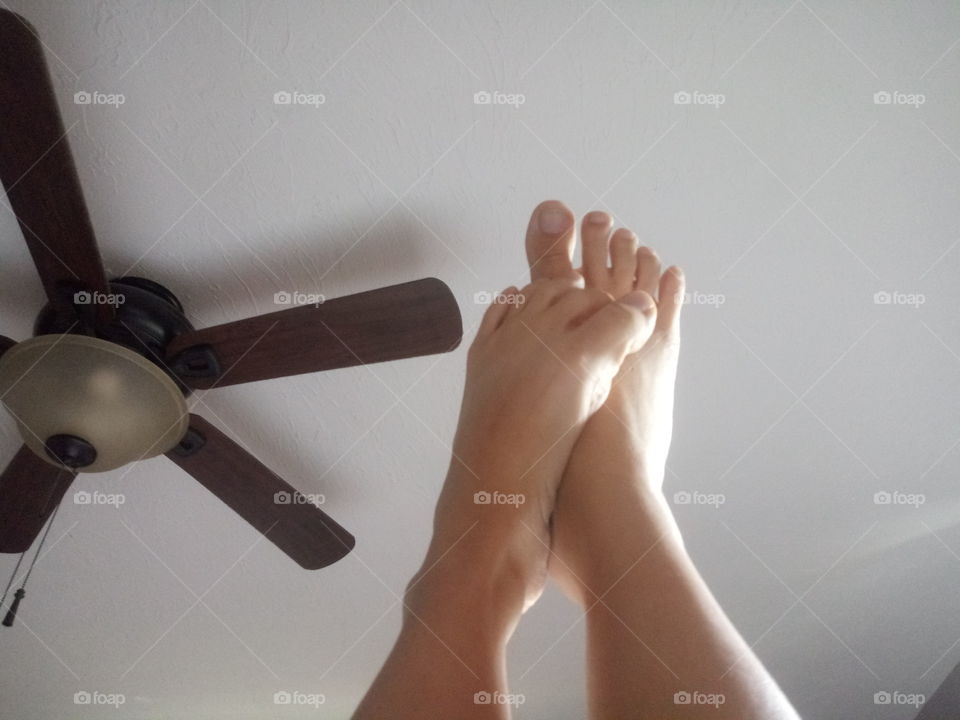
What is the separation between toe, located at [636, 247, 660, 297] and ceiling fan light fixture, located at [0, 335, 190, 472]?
68cm

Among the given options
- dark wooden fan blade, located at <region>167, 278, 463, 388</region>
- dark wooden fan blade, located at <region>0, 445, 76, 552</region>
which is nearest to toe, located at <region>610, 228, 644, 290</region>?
dark wooden fan blade, located at <region>167, 278, 463, 388</region>

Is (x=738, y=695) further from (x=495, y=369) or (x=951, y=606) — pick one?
(x=951, y=606)

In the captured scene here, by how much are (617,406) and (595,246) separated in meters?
0.25

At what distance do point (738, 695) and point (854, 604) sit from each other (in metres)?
1.35

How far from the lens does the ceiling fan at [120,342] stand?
76cm

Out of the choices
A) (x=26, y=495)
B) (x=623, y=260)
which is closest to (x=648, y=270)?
(x=623, y=260)

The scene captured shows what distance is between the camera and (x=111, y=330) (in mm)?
895

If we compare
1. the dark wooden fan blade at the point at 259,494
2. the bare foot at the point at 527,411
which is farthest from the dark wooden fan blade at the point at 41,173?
the bare foot at the point at 527,411

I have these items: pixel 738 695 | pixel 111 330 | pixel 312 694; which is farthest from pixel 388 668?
pixel 312 694

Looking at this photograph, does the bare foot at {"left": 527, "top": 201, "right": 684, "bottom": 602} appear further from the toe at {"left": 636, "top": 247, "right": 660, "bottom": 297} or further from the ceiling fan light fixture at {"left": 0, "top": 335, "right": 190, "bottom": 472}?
the ceiling fan light fixture at {"left": 0, "top": 335, "right": 190, "bottom": 472}

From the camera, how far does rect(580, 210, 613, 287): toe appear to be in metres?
0.99

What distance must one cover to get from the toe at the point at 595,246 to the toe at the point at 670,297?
91mm

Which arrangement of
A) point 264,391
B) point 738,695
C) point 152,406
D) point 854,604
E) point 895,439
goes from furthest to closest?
point 854,604
point 895,439
point 264,391
point 152,406
point 738,695

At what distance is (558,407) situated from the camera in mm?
995
